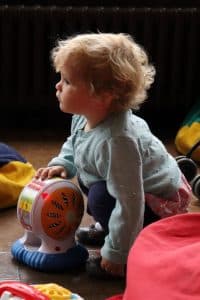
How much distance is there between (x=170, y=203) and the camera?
2.17 meters

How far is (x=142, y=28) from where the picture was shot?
336 centimetres

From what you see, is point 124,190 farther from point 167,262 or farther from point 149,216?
point 167,262

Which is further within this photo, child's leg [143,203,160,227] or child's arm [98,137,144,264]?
child's leg [143,203,160,227]

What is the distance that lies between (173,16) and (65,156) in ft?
4.31

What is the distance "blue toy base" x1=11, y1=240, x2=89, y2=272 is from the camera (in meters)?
2.09

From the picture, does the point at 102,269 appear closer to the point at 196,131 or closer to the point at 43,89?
the point at 196,131

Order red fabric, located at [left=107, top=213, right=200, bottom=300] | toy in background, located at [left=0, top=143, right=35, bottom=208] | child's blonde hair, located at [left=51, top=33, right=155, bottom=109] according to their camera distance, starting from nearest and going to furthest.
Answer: red fabric, located at [left=107, top=213, right=200, bottom=300] < child's blonde hair, located at [left=51, top=33, right=155, bottom=109] < toy in background, located at [left=0, top=143, right=35, bottom=208]

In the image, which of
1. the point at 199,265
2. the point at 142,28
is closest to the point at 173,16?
the point at 142,28

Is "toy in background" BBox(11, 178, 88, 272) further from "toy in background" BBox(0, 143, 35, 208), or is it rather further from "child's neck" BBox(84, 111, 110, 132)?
"toy in background" BBox(0, 143, 35, 208)

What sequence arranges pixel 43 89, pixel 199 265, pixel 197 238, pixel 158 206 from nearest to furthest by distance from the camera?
1. pixel 199 265
2. pixel 197 238
3. pixel 158 206
4. pixel 43 89

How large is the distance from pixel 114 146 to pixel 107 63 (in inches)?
8.7

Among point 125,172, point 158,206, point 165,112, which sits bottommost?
point 165,112

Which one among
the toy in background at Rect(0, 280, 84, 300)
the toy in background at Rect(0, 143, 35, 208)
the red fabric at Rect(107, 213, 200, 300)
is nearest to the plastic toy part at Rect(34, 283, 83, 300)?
the toy in background at Rect(0, 280, 84, 300)

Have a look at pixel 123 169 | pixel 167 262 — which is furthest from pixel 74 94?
pixel 167 262
